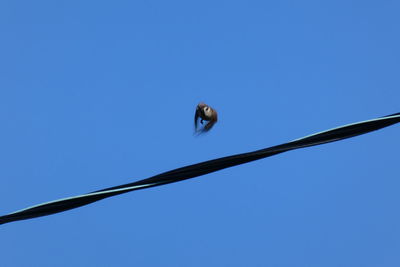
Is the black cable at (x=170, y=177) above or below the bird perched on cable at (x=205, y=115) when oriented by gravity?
below

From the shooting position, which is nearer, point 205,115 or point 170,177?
point 170,177

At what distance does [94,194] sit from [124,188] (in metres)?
0.04

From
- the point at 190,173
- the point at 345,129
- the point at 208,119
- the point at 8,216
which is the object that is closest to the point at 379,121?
the point at 345,129

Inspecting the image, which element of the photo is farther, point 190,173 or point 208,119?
point 208,119

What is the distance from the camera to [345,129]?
0.61 meters

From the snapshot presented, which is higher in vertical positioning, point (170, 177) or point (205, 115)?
point (205, 115)

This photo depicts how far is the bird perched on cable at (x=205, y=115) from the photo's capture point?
128cm

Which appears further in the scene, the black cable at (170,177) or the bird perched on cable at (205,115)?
the bird perched on cable at (205,115)

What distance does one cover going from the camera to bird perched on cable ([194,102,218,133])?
128cm

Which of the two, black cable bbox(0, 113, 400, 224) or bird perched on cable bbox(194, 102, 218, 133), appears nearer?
black cable bbox(0, 113, 400, 224)

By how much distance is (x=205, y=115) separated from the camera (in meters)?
1.28

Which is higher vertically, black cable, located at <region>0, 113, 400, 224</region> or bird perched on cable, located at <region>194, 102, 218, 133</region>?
bird perched on cable, located at <region>194, 102, 218, 133</region>

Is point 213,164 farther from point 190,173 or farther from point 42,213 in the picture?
point 42,213

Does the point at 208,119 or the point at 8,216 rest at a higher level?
the point at 208,119
